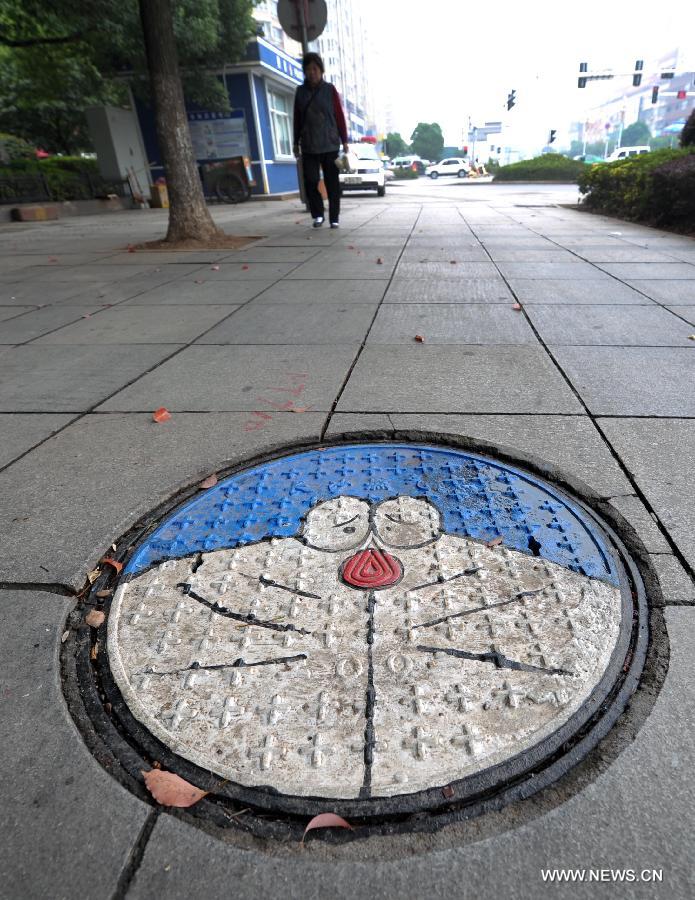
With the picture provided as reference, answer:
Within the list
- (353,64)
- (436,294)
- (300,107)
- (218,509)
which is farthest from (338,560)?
(353,64)

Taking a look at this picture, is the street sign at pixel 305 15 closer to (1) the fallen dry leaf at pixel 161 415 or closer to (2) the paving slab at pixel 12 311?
(2) the paving slab at pixel 12 311

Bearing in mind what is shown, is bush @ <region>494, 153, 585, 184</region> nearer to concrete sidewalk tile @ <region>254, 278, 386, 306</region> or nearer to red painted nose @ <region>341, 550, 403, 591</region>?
concrete sidewalk tile @ <region>254, 278, 386, 306</region>

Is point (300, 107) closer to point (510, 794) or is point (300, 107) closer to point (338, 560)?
point (338, 560)

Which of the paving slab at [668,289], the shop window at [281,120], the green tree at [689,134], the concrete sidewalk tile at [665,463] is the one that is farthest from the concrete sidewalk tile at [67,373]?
the shop window at [281,120]

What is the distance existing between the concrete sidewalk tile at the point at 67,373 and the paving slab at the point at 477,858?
282cm

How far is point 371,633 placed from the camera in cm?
163

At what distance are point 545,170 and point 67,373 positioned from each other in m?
36.9

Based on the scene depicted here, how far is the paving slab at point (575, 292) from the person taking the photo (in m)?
5.38

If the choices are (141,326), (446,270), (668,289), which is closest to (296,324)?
(141,326)

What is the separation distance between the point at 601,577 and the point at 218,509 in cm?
141

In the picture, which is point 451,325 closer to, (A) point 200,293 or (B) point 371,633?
(A) point 200,293

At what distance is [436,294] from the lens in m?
5.70

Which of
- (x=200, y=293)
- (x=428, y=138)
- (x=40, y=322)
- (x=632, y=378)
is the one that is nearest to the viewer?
(x=632, y=378)

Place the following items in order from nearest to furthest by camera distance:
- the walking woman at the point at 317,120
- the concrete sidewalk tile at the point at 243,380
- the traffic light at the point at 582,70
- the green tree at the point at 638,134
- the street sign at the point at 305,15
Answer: the concrete sidewalk tile at the point at 243,380 < the walking woman at the point at 317,120 < the street sign at the point at 305,15 < the traffic light at the point at 582,70 < the green tree at the point at 638,134
